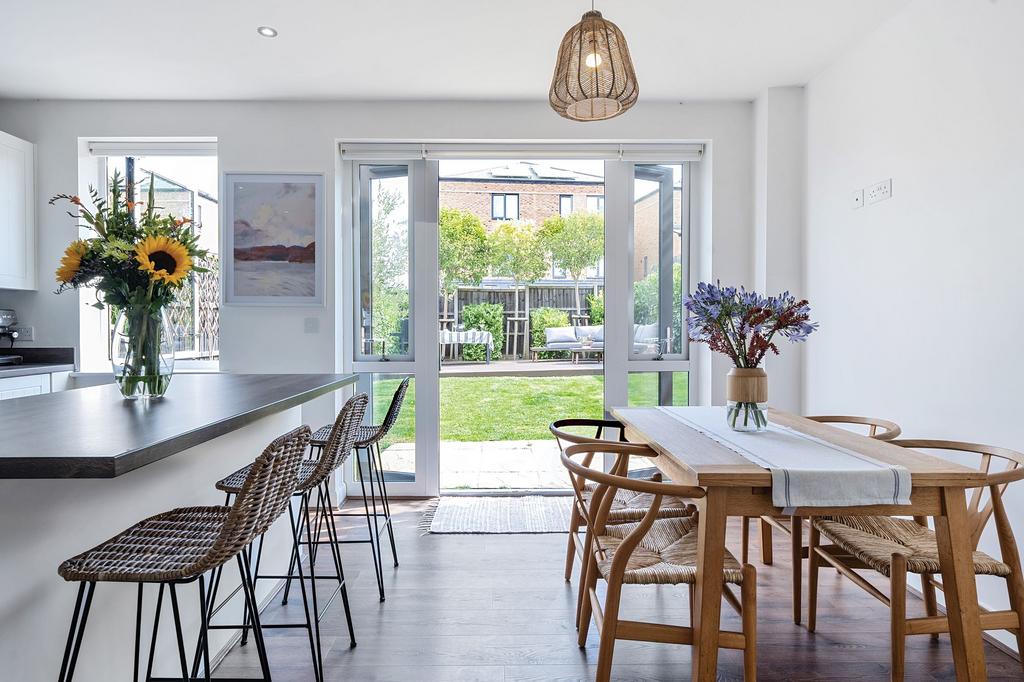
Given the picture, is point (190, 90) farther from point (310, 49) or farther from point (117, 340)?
point (117, 340)

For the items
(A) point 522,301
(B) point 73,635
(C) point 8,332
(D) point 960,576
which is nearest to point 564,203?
(A) point 522,301

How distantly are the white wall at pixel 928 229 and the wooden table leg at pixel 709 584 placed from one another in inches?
54.5

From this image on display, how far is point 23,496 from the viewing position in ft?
4.17

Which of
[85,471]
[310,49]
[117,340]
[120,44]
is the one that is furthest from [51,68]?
[85,471]

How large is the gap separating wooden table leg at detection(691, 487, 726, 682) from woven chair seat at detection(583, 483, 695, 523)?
457 mm

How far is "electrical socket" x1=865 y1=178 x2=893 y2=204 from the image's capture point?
2.77 meters

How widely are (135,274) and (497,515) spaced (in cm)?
245

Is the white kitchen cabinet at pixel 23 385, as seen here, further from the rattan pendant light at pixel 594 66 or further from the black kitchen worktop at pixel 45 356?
the rattan pendant light at pixel 594 66

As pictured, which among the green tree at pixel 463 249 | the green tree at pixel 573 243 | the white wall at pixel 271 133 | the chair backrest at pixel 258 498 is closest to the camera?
the chair backrest at pixel 258 498

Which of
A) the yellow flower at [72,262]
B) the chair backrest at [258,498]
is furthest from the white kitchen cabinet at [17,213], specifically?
the chair backrest at [258,498]

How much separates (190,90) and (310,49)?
1.05 m

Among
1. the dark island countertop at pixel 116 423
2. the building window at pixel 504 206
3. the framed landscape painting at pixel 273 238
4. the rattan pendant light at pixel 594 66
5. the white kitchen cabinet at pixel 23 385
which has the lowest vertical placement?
the white kitchen cabinet at pixel 23 385

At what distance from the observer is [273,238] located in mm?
3787

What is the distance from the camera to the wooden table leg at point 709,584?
1.53 m
